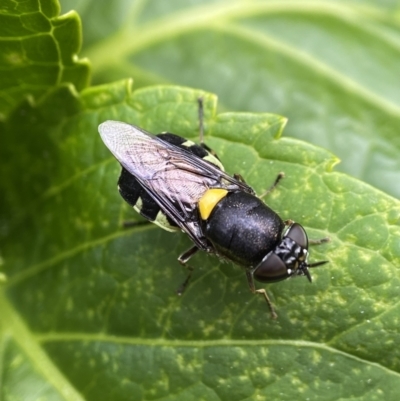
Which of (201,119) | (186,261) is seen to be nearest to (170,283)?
(186,261)

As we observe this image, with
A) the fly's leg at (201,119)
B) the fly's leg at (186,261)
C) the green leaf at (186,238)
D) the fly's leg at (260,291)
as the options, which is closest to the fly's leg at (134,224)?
the green leaf at (186,238)

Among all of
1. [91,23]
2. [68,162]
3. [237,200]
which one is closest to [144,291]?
[237,200]

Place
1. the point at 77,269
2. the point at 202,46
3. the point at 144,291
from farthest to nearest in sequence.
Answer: the point at 202,46
the point at 77,269
the point at 144,291

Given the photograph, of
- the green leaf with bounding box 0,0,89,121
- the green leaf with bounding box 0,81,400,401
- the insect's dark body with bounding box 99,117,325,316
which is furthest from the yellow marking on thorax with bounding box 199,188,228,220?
the green leaf with bounding box 0,0,89,121

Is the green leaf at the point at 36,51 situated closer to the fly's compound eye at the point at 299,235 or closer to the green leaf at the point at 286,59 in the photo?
the green leaf at the point at 286,59

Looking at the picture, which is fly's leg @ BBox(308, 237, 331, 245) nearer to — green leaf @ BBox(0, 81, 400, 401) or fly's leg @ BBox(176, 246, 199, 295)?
green leaf @ BBox(0, 81, 400, 401)

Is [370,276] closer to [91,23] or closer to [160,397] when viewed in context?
[160,397]
